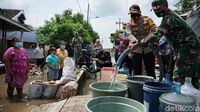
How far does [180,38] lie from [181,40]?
3cm

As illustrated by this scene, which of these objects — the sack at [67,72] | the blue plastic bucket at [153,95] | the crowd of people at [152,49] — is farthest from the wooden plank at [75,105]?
the sack at [67,72]

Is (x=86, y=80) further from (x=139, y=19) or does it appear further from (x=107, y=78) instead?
(x=139, y=19)

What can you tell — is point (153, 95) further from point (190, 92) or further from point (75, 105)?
point (75, 105)

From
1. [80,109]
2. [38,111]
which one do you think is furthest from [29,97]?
[80,109]

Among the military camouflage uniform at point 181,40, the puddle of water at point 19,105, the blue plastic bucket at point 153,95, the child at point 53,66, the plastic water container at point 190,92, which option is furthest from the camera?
the child at point 53,66

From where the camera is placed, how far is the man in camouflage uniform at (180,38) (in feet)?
9.21

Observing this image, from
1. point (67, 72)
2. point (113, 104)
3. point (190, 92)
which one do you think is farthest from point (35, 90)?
point (190, 92)

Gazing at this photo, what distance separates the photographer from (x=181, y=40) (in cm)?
289

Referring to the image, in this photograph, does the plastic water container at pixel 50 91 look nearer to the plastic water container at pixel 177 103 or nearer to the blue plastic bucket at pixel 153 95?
the blue plastic bucket at pixel 153 95

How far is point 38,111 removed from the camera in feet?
18.5

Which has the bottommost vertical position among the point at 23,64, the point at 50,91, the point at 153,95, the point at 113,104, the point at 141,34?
the point at 50,91

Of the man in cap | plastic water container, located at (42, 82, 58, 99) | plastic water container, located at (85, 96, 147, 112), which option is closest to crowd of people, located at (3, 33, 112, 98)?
plastic water container, located at (42, 82, 58, 99)

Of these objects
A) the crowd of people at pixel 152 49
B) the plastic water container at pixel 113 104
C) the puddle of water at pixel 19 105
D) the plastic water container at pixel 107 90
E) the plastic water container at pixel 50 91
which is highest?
the crowd of people at pixel 152 49

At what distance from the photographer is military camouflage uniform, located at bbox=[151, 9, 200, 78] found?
2.80m
